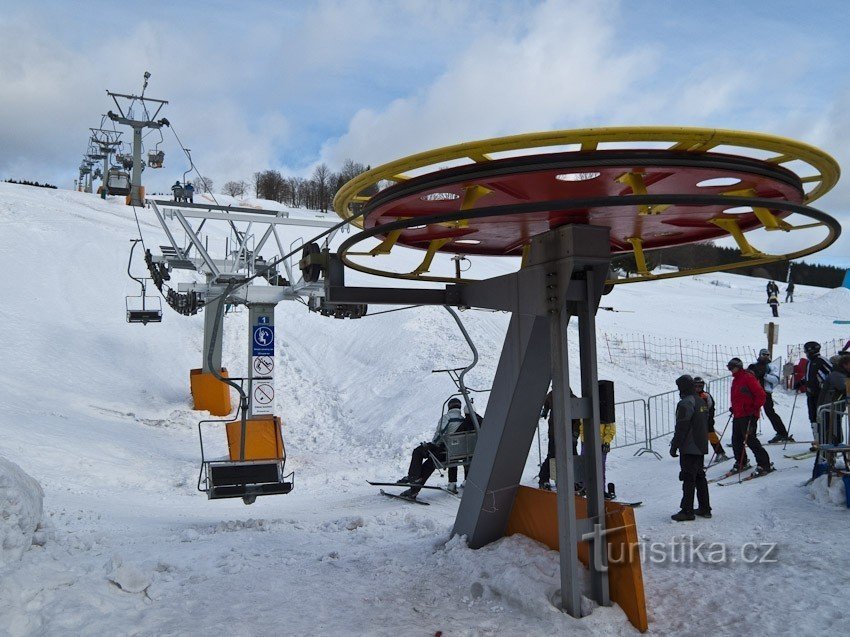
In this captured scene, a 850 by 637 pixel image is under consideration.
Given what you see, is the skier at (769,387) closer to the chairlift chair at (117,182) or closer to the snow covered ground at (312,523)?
the snow covered ground at (312,523)

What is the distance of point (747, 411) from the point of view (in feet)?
31.7

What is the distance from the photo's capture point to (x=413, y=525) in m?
7.75

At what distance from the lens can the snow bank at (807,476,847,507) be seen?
23.6 feet

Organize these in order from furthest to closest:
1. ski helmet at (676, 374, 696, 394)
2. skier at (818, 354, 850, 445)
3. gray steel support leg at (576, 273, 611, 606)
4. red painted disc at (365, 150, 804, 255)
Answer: skier at (818, 354, 850, 445) < ski helmet at (676, 374, 696, 394) < gray steel support leg at (576, 273, 611, 606) < red painted disc at (365, 150, 804, 255)

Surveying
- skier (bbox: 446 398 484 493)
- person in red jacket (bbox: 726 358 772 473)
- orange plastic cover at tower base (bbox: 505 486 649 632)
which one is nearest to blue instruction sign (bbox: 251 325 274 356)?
skier (bbox: 446 398 484 493)

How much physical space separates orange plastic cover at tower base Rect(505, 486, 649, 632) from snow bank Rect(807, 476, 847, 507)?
3.20 metres

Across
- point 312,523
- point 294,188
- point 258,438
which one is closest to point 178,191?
point 258,438

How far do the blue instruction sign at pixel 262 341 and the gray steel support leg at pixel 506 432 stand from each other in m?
9.44

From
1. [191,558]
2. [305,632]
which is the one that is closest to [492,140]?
[305,632]

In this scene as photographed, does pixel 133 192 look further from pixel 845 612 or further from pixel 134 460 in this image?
pixel 845 612

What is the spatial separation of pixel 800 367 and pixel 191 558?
690 inches

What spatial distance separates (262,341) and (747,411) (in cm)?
992

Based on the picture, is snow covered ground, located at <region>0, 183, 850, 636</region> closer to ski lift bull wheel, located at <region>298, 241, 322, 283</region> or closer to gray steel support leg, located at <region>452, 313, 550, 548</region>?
gray steel support leg, located at <region>452, 313, 550, 548</region>

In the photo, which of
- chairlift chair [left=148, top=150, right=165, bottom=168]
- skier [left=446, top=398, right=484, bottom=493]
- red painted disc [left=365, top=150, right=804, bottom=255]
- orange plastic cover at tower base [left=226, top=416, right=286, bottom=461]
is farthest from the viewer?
chairlift chair [left=148, top=150, right=165, bottom=168]
